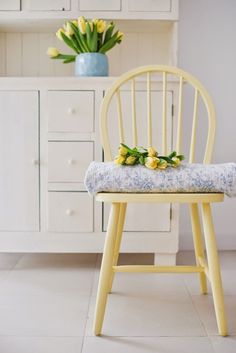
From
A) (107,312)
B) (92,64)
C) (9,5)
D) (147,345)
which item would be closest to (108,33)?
(92,64)

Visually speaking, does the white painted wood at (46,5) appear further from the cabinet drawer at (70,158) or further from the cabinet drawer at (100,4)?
the cabinet drawer at (70,158)

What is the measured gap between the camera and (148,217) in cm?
177

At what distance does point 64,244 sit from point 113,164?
665 millimetres

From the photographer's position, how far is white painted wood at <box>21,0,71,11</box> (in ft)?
6.14

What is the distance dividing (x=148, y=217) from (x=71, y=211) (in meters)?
0.31

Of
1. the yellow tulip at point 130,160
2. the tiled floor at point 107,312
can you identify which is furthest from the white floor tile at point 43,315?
the yellow tulip at point 130,160

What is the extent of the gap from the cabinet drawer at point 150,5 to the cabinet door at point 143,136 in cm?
39

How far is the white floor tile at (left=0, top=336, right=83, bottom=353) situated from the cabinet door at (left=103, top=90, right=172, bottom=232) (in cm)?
68

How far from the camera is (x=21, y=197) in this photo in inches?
70.1

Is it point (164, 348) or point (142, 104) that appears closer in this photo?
point (164, 348)

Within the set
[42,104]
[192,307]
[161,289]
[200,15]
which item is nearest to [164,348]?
[192,307]

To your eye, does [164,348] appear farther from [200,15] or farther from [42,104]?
[200,15]

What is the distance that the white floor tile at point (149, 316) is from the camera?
3.97 feet

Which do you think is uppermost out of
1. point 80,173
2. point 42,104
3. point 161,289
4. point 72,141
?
point 42,104
